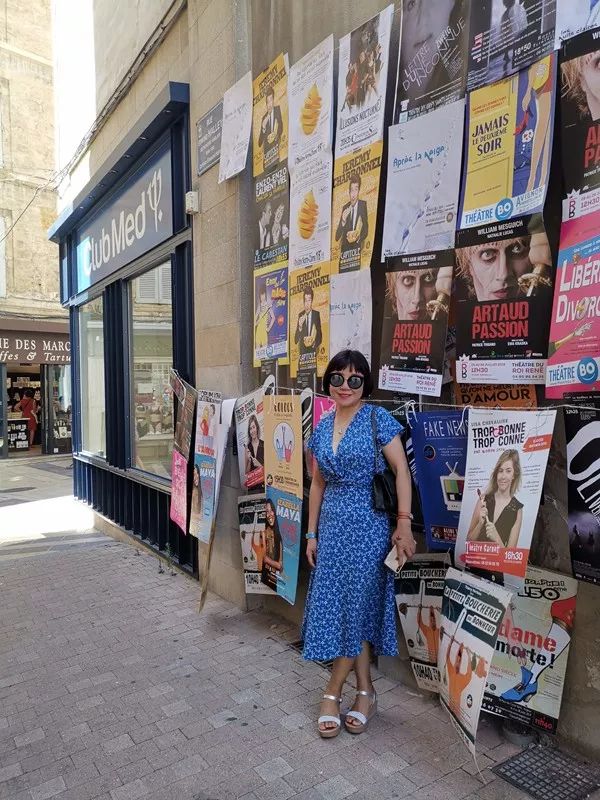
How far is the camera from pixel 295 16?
401cm

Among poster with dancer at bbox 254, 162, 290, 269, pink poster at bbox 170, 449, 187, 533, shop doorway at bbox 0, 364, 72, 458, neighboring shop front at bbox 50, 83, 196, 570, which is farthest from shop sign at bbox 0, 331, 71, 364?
poster with dancer at bbox 254, 162, 290, 269

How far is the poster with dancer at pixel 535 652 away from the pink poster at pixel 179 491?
9.72 feet

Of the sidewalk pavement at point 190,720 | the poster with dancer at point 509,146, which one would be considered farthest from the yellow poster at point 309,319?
the sidewalk pavement at point 190,720

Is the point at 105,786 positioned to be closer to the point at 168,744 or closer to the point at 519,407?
the point at 168,744

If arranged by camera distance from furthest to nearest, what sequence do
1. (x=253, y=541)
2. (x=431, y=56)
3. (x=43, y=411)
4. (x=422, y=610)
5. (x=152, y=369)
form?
1. (x=43, y=411)
2. (x=152, y=369)
3. (x=253, y=541)
4. (x=422, y=610)
5. (x=431, y=56)

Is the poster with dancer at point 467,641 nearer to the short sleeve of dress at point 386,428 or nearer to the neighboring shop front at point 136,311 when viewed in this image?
the short sleeve of dress at point 386,428

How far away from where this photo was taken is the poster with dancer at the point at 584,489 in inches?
90.3

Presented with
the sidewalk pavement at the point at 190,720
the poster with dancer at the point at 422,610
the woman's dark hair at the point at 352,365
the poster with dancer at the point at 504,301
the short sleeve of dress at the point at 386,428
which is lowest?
the sidewalk pavement at the point at 190,720

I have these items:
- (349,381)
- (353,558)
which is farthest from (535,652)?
(349,381)

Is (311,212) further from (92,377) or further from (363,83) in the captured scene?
(92,377)

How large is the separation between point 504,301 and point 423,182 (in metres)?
0.80

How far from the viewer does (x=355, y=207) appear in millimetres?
3504

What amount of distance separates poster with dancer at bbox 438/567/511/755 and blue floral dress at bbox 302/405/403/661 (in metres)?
0.35

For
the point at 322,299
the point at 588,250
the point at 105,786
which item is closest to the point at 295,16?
the point at 322,299
